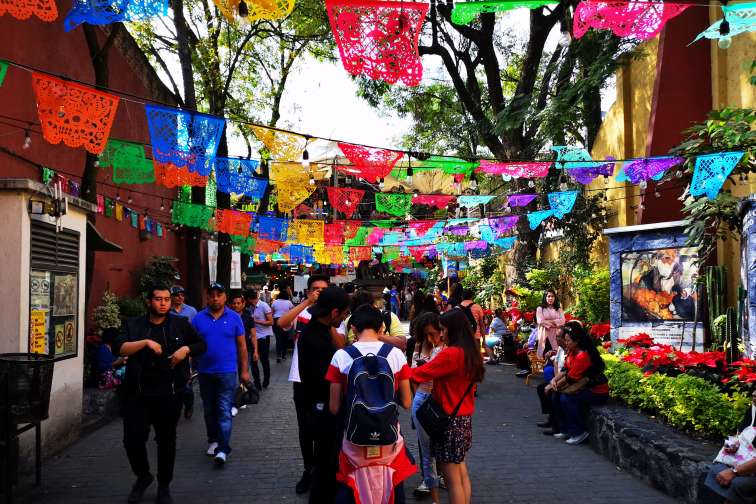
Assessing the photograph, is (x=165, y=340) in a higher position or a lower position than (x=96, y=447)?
higher

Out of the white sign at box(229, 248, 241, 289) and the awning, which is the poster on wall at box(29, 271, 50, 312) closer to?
the awning

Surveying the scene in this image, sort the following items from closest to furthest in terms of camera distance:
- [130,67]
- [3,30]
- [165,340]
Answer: [165,340] < [3,30] < [130,67]

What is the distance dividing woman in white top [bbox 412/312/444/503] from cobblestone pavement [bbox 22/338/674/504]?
48 cm

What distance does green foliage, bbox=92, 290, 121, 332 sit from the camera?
12.1 meters

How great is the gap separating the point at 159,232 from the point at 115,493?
12.8 meters

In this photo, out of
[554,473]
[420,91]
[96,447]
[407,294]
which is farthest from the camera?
[407,294]

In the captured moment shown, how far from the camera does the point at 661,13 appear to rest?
5.57 m

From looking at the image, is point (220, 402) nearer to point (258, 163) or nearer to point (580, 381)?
point (580, 381)

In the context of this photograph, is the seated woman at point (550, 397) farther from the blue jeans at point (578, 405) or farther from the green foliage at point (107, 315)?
the green foliage at point (107, 315)

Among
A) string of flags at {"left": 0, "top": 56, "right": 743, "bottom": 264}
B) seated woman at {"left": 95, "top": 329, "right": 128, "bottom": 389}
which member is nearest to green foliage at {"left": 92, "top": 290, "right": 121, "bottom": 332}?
string of flags at {"left": 0, "top": 56, "right": 743, "bottom": 264}

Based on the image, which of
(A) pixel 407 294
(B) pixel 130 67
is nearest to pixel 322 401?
(B) pixel 130 67

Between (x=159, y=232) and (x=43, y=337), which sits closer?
(x=43, y=337)

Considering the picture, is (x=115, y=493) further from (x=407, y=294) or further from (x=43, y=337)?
(x=407, y=294)

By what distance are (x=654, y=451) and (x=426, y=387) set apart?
2.16 metres
